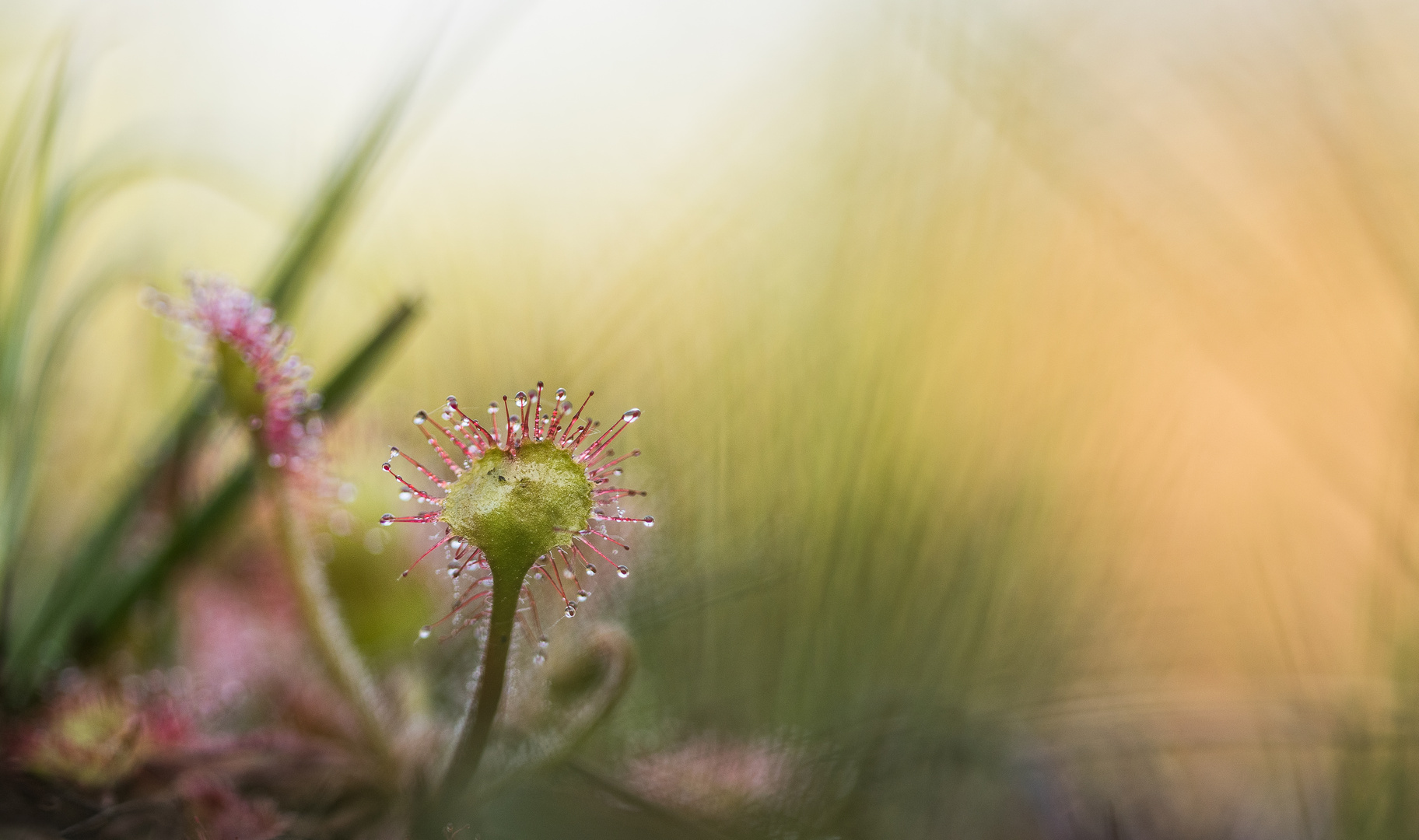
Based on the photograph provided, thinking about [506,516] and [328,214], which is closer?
[506,516]

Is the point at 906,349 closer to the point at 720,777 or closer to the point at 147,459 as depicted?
the point at 720,777

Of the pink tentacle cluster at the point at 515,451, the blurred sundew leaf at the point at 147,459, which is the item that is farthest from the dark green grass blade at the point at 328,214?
the pink tentacle cluster at the point at 515,451

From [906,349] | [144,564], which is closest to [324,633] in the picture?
[144,564]

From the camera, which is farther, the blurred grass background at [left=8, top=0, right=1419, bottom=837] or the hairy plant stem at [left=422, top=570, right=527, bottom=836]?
the blurred grass background at [left=8, top=0, right=1419, bottom=837]

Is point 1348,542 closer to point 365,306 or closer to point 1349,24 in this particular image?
point 1349,24

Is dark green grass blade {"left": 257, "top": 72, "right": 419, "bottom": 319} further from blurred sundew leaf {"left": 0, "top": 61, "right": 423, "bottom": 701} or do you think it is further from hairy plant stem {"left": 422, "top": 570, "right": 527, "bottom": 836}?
hairy plant stem {"left": 422, "top": 570, "right": 527, "bottom": 836}

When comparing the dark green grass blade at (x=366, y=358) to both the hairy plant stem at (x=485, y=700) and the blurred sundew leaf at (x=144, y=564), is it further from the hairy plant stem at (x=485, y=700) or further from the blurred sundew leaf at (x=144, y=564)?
the hairy plant stem at (x=485, y=700)

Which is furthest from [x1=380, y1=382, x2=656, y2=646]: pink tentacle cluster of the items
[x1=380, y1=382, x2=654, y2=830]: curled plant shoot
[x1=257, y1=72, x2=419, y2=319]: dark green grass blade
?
[x1=257, y1=72, x2=419, y2=319]: dark green grass blade
